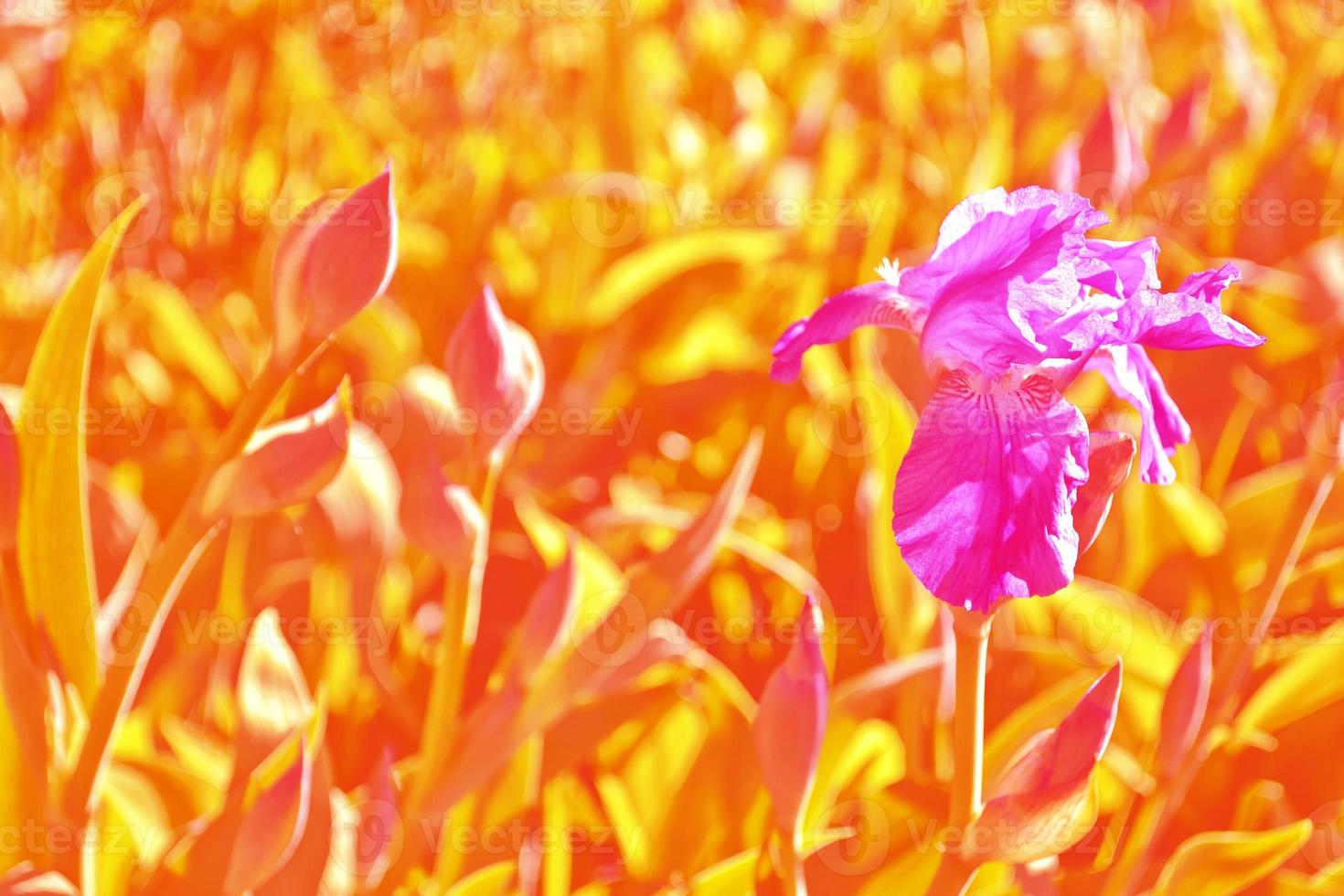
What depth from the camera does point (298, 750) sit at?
0.49 metres

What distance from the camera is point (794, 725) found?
1.48 feet

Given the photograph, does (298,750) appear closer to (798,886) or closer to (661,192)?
(798,886)

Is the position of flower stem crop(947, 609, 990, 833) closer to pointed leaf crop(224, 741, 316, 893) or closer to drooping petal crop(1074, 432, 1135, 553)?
drooping petal crop(1074, 432, 1135, 553)

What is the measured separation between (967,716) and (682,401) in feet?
1.76

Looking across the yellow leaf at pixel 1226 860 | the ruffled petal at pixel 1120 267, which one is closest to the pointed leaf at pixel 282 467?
the ruffled petal at pixel 1120 267

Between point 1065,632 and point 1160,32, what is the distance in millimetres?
1371

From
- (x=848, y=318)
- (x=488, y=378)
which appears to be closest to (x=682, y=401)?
(x=488, y=378)

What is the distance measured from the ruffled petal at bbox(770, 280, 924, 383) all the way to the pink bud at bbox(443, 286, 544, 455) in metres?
0.14

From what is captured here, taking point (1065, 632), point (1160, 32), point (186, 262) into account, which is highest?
point (1160, 32)

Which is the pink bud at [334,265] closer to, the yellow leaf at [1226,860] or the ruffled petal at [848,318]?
the ruffled petal at [848,318]

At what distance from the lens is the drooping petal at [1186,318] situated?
36cm

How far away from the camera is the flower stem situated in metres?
0.40

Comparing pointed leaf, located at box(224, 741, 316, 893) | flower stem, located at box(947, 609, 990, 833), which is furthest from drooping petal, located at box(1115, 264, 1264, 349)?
pointed leaf, located at box(224, 741, 316, 893)

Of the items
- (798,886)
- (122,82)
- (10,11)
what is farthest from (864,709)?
(122,82)
